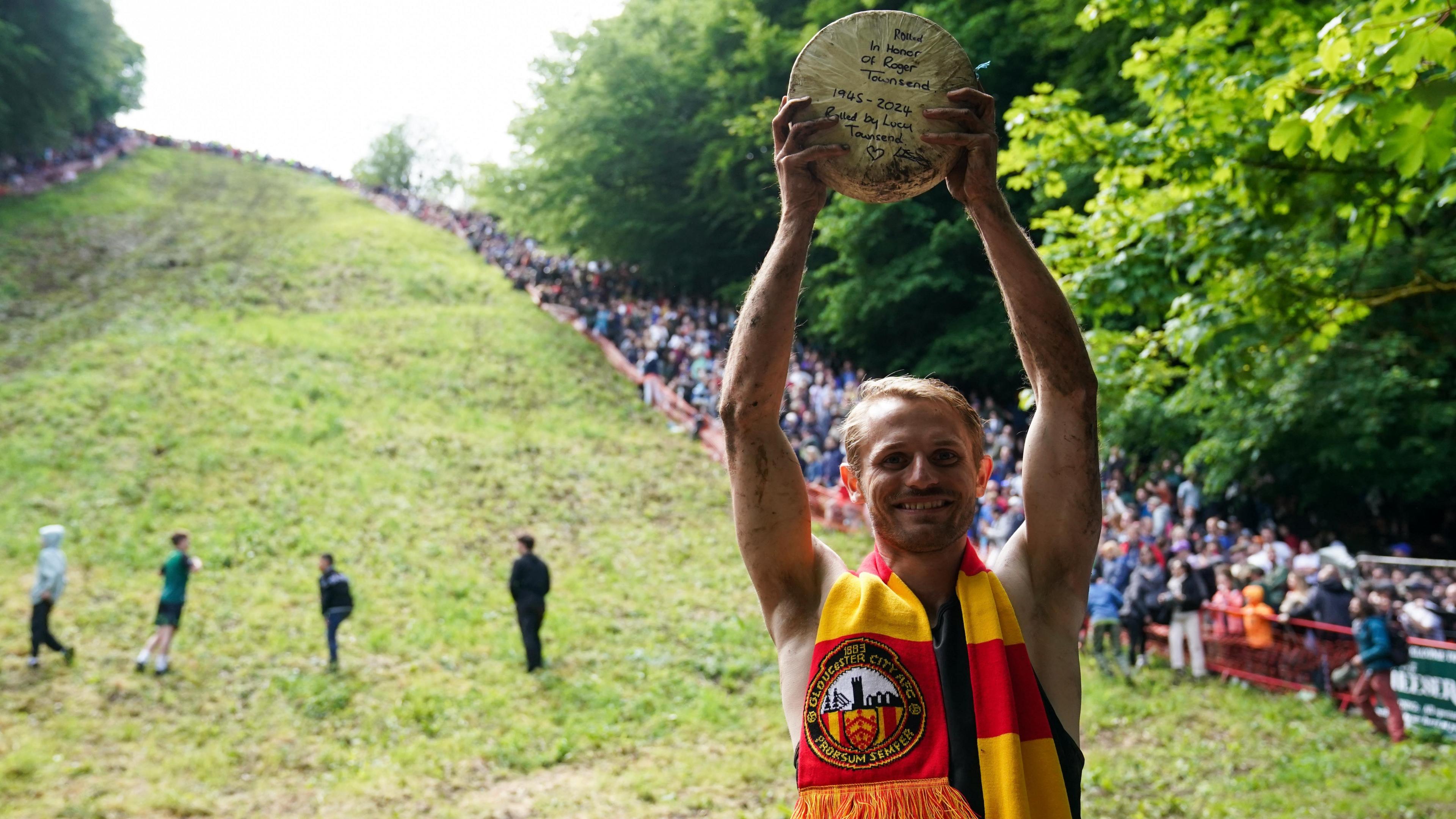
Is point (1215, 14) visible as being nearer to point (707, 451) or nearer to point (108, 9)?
point (707, 451)

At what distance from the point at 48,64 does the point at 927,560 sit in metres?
42.1

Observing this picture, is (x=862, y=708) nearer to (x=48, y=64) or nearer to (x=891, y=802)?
(x=891, y=802)

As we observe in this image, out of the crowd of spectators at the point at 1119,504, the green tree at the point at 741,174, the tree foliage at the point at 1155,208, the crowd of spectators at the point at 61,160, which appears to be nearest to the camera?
the tree foliage at the point at 1155,208

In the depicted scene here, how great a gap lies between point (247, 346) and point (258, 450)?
7.02 m

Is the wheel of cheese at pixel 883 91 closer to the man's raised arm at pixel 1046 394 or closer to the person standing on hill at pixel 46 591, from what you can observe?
the man's raised arm at pixel 1046 394

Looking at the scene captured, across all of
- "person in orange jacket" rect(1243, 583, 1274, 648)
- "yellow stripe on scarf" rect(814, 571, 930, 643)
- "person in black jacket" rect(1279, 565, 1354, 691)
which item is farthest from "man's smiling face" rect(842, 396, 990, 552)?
"person in orange jacket" rect(1243, 583, 1274, 648)

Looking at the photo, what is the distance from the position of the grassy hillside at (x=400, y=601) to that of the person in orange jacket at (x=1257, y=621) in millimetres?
560

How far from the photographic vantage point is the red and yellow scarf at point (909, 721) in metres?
1.96

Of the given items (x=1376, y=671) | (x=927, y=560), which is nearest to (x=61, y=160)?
(x=1376, y=671)

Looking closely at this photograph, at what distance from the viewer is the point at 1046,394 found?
7.38ft

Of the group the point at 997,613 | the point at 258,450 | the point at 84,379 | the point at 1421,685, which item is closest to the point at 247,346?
the point at 84,379

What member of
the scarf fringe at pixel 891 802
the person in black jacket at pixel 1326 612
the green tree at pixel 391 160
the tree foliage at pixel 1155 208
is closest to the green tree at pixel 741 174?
the tree foliage at pixel 1155 208

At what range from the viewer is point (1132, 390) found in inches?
348

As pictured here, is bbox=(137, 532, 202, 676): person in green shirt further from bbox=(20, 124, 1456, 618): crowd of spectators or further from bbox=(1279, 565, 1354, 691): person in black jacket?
bbox=(1279, 565, 1354, 691): person in black jacket
